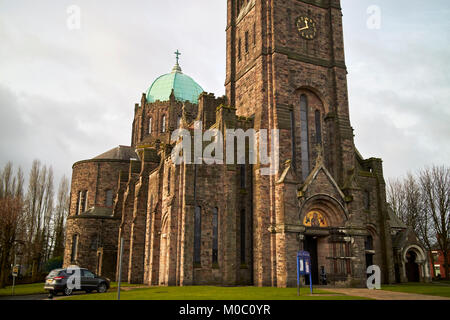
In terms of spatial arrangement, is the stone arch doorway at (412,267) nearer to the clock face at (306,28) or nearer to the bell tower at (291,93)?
the bell tower at (291,93)

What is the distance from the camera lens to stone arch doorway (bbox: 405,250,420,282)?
126 feet

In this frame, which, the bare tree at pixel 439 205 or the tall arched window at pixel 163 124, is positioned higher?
the tall arched window at pixel 163 124

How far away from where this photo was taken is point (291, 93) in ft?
101

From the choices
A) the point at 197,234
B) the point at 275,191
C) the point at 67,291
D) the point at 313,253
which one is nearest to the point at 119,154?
the point at 197,234

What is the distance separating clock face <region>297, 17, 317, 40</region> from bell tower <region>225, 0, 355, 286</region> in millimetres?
82

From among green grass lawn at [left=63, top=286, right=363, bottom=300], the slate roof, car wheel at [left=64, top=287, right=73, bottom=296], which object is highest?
the slate roof

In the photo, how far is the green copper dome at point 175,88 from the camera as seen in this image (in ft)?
186

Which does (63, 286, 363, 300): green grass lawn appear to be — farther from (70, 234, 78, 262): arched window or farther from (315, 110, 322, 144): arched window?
(70, 234, 78, 262): arched window

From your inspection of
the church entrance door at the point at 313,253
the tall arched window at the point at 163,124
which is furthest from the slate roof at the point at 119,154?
the church entrance door at the point at 313,253

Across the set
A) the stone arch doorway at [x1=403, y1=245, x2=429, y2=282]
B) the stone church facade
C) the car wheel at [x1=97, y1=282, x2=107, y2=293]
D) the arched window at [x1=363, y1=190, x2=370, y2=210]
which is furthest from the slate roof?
the stone arch doorway at [x1=403, y1=245, x2=429, y2=282]

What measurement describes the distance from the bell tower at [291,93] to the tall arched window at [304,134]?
0.08 meters

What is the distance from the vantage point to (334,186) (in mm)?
28641

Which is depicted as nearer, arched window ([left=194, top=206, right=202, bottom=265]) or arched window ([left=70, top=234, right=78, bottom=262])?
arched window ([left=194, top=206, right=202, bottom=265])
